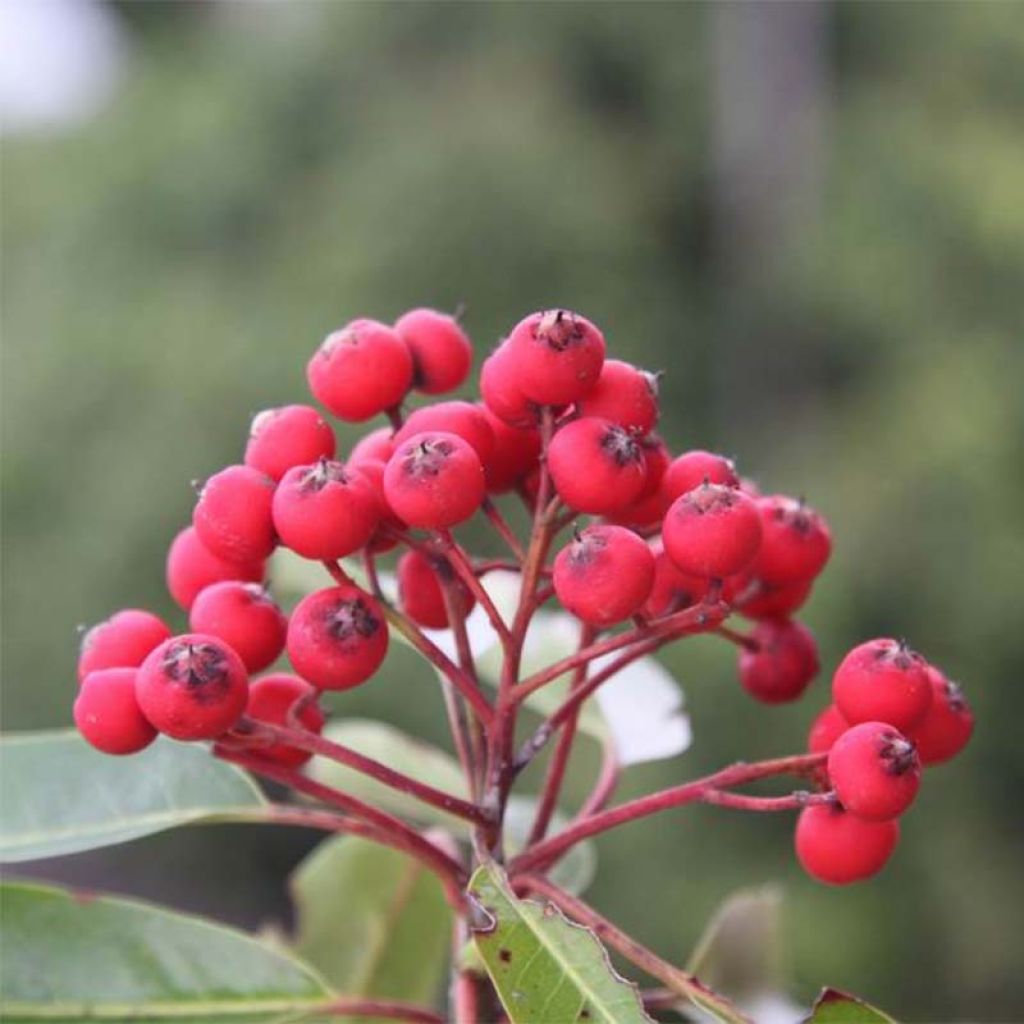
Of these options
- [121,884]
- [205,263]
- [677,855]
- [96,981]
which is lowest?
[121,884]

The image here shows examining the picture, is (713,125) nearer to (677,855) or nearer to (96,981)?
(677,855)

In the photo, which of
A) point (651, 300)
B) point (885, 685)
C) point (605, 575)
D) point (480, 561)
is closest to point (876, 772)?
point (885, 685)

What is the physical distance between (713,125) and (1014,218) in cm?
166

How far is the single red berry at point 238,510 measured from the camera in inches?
30.3

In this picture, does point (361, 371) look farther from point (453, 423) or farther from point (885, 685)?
point (885, 685)

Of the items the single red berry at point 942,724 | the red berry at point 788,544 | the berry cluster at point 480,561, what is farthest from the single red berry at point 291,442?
the single red berry at point 942,724

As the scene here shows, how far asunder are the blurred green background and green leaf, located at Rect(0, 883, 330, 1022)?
3.61m

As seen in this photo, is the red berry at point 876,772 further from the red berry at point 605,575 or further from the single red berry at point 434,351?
the single red berry at point 434,351

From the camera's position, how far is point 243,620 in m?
0.80

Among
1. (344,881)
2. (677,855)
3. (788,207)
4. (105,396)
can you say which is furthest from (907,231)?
(344,881)

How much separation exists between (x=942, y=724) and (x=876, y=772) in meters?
0.12

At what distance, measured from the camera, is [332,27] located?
22.2 ft

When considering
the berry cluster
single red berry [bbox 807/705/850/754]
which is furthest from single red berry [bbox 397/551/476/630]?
single red berry [bbox 807/705/850/754]

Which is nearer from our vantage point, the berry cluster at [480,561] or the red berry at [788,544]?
the berry cluster at [480,561]
